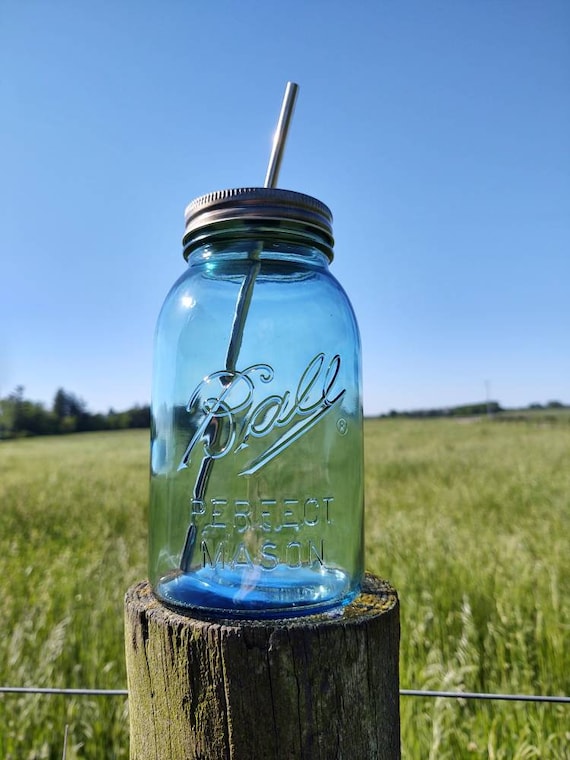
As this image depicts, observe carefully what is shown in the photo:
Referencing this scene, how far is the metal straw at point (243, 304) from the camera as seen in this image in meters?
0.91

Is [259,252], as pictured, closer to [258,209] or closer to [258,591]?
[258,209]

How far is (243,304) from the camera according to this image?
2.95ft

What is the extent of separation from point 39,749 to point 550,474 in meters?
6.86

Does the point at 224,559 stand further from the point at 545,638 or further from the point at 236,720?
the point at 545,638

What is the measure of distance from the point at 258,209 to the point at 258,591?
595mm

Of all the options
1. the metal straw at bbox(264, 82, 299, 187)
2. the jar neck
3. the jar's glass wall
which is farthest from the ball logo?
the metal straw at bbox(264, 82, 299, 187)

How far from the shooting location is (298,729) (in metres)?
0.78

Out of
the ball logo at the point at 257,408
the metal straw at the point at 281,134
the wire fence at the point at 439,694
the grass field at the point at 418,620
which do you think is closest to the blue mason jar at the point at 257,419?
the ball logo at the point at 257,408

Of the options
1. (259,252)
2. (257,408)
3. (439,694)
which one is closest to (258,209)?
(259,252)

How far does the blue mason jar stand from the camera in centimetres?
92

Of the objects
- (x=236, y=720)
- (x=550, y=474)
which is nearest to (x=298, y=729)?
(x=236, y=720)

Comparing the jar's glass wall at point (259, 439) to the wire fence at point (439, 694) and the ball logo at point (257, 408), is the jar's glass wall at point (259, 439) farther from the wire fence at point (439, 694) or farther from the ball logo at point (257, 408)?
the wire fence at point (439, 694)

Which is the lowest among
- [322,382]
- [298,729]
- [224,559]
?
[298,729]

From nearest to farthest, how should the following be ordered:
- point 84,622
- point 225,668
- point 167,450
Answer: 1. point 225,668
2. point 167,450
3. point 84,622
